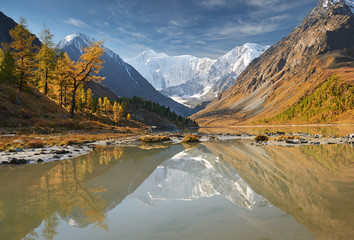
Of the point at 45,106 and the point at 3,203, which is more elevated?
the point at 45,106

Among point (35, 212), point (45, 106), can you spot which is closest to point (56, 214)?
point (35, 212)

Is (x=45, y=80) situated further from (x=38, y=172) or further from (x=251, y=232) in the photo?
(x=251, y=232)

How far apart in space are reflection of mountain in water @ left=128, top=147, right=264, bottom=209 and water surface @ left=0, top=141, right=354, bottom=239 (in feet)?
0.13

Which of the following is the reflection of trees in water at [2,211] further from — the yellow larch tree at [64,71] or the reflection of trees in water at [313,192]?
the yellow larch tree at [64,71]

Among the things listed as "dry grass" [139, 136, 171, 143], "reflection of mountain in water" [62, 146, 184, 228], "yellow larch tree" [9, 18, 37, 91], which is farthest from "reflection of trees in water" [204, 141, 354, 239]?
"yellow larch tree" [9, 18, 37, 91]

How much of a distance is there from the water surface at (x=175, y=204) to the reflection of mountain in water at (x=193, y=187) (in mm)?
39

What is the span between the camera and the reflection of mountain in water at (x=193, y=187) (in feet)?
27.1

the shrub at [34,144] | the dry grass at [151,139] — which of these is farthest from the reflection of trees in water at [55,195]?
the dry grass at [151,139]

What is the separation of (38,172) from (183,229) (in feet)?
32.6

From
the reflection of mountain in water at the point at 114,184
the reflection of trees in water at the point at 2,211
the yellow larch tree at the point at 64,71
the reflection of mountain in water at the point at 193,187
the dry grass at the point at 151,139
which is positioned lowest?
the reflection of mountain in water at the point at 193,187

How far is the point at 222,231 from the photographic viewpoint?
5.51 meters

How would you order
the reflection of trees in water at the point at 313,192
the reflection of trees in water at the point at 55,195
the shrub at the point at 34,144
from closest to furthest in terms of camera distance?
1. the reflection of trees in water at the point at 313,192
2. the reflection of trees in water at the point at 55,195
3. the shrub at the point at 34,144

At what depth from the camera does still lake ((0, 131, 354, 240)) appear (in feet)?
18.1

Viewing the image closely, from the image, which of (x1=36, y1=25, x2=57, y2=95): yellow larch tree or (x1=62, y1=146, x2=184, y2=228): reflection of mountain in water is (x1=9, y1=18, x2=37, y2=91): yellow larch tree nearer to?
(x1=36, y1=25, x2=57, y2=95): yellow larch tree
